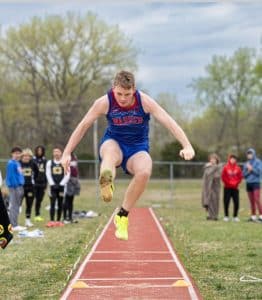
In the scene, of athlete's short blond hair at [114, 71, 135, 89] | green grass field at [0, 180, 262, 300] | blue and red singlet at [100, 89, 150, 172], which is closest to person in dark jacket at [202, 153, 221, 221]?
green grass field at [0, 180, 262, 300]

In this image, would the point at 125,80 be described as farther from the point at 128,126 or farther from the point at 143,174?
the point at 143,174

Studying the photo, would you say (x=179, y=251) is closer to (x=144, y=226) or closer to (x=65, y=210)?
(x=144, y=226)

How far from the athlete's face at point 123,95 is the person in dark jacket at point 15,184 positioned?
748 cm

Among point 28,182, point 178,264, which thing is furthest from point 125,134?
point 28,182

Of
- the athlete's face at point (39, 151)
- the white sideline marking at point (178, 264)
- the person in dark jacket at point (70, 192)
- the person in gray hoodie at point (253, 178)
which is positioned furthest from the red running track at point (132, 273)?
the person in gray hoodie at point (253, 178)

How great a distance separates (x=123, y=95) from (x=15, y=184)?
7.77 meters

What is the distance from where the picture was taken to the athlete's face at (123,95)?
6.50 m

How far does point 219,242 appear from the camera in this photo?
11.6m

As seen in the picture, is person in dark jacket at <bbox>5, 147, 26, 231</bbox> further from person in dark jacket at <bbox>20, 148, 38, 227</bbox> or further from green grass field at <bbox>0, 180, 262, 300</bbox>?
green grass field at <bbox>0, 180, 262, 300</bbox>

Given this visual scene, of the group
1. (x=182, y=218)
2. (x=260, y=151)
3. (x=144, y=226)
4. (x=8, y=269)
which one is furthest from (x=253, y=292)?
(x=260, y=151)

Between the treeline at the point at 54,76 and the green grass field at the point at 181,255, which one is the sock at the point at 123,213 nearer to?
the green grass field at the point at 181,255

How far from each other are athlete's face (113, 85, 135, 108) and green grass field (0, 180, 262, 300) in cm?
216

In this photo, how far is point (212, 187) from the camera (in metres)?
17.5

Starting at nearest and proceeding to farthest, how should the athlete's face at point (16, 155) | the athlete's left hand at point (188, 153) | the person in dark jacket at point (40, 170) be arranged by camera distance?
the athlete's left hand at point (188, 153), the athlete's face at point (16, 155), the person in dark jacket at point (40, 170)
